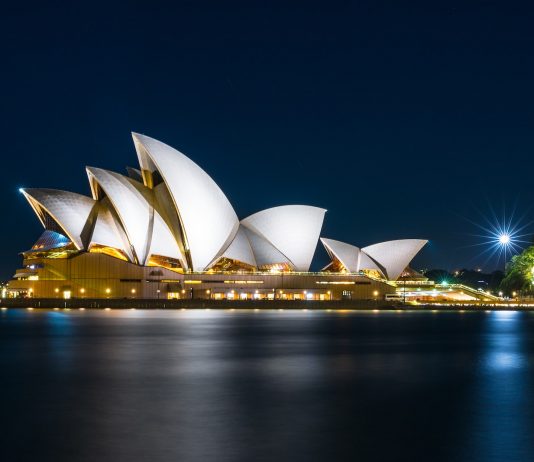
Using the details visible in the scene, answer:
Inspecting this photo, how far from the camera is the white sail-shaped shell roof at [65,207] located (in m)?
70.6

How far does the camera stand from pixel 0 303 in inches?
3113

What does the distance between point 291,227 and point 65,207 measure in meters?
25.0

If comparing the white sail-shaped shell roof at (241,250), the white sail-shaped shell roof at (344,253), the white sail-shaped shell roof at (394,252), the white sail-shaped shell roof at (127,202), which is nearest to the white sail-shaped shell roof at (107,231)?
the white sail-shaped shell roof at (127,202)

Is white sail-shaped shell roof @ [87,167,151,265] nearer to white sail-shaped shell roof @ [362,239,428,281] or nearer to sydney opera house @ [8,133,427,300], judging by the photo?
sydney opera house @ [8,133,427,300]

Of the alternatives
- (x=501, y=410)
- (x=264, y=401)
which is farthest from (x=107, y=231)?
(x=501, y=410)

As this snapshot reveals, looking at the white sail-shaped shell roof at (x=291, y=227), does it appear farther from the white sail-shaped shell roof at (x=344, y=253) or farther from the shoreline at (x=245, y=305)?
the white sail-shaped shell roof at (x=344, y=253)

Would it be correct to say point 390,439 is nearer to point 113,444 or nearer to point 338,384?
point 113,444

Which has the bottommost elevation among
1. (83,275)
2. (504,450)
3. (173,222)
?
(504,450)

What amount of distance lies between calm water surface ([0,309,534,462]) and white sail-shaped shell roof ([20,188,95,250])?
4031 centimetres

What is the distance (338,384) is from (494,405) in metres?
4.34

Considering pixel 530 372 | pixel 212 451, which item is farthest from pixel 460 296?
pixel 212 451

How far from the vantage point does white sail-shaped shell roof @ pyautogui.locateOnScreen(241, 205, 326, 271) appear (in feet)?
276

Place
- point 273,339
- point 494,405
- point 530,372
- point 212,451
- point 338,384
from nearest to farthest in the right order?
point 212,451 → point 494,405 → point 338,384 → point 530,372 → point 273,339

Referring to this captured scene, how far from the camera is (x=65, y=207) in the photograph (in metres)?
71.4
